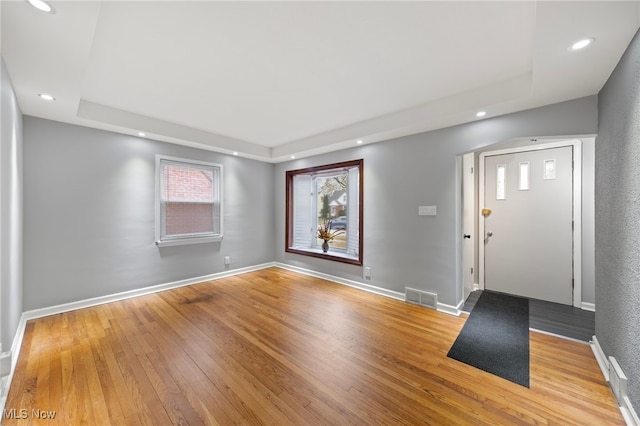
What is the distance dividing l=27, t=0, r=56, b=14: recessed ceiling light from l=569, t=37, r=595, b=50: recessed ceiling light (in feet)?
10.0

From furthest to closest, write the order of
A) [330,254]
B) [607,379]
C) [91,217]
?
[330,254]
[91,217]
[607,379]

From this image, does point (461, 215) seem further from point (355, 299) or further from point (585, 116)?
point (355, 299)

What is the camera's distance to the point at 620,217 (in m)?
1.69

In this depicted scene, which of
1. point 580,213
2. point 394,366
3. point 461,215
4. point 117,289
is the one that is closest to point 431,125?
point 461,215

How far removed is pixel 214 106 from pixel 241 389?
2.96 metres

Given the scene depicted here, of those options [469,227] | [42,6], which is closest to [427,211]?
[469,227]

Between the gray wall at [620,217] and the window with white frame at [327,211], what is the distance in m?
2.61

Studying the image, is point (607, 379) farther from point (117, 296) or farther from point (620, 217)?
point (117, 296)

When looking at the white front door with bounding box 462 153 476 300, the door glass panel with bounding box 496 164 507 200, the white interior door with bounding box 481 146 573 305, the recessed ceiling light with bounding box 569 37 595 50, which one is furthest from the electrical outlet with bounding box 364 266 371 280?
the recessed ceiling light with bounding box 569 37 595 50

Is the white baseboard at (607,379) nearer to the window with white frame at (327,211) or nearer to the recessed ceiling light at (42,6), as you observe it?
the window with white frame at (327,211)

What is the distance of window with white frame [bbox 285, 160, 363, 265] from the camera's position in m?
4.35

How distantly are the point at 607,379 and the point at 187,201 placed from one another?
203 inches

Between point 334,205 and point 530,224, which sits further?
point 334,205

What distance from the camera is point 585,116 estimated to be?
88.2 inches
